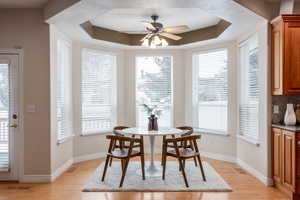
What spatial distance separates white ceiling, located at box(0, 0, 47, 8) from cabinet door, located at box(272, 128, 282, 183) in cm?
390

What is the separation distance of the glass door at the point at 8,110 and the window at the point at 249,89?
12.9ft

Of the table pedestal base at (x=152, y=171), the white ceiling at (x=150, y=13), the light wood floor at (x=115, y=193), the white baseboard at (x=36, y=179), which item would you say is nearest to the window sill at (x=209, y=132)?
the light wood floor at (x=115, y=193)

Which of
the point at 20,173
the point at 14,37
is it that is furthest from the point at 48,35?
the point at 20,173

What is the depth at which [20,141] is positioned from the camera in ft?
14.3

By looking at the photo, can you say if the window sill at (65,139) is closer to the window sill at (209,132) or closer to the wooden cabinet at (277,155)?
the window sill at (209,132)

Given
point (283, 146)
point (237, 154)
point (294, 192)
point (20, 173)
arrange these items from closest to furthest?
point (294, 192) → point (283, 146) → point (20, 173) → point (237, 154)

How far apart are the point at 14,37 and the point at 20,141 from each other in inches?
64.8

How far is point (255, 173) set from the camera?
15.1 ft

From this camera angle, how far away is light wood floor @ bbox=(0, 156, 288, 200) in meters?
A: 3.67

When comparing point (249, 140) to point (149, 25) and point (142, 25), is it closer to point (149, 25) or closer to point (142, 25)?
point (149, 25)

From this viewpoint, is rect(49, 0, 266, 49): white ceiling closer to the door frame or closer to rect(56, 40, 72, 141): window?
rect(56, 40, 72, 141): window

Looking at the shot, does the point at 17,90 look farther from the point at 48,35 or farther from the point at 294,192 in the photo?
the point at 294,192

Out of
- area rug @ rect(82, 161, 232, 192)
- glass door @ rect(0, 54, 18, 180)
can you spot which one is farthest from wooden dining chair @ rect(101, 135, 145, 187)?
glass door @ rect(0, 54, 18, 180)

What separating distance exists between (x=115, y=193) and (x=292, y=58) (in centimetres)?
309
